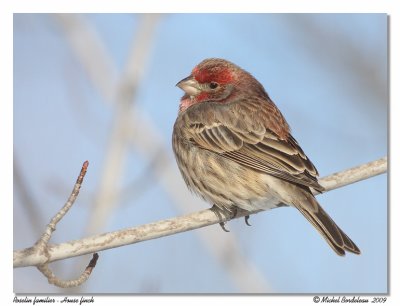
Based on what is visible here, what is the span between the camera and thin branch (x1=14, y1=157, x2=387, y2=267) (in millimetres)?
4406

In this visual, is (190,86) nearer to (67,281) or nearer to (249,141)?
(249,141)

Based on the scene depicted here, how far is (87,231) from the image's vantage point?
4.82 meters

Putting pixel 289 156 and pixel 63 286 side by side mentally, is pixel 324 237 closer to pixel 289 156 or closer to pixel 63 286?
pixel 289 156

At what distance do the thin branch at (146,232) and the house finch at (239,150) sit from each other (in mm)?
290

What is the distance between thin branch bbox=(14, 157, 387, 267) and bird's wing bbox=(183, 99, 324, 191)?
0.31m

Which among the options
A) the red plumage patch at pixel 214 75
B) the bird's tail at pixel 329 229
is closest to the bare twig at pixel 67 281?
the bird's tail at pixel 329 229

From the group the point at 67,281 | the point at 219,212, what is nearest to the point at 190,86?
the point at 219,212

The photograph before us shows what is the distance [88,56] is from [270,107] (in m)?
2.12

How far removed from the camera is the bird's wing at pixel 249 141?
5.74 m

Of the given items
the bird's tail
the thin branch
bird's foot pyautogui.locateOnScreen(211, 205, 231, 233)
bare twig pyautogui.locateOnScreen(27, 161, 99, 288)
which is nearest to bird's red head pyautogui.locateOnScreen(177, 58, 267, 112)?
bird's foot pyautogui.locateOnScreen(211, 205, 231, 233)

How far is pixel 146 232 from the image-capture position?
191 inches

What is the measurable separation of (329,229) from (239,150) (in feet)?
3.89

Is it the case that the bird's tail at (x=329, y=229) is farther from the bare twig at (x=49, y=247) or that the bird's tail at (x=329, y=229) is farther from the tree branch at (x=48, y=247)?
the bare twig at (x=49, y=247)
